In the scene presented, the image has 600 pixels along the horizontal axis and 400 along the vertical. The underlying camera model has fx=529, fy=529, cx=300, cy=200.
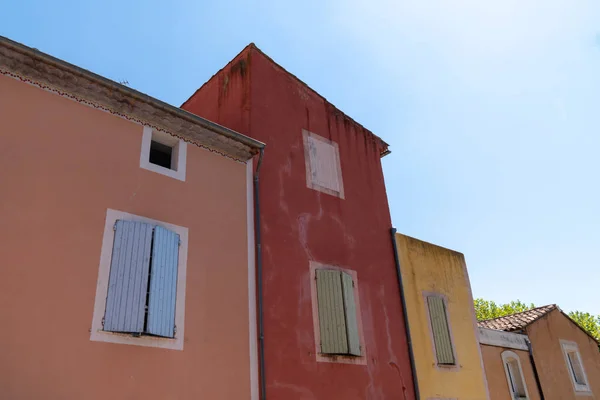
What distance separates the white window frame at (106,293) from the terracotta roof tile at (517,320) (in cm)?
1145

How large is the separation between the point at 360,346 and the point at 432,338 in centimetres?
287

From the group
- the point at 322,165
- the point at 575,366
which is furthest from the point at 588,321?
the point at 322,165

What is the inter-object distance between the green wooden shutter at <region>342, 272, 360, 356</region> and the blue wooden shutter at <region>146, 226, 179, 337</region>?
3758mm

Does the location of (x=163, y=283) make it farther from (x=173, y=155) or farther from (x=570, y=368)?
(x=570, y=368)

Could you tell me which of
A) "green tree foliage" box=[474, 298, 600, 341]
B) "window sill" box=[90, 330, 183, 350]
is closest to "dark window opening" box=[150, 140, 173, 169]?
"window sill" box=[90, 330, 183, 350]

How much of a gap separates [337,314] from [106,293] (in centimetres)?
464

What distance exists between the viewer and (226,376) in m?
8.25

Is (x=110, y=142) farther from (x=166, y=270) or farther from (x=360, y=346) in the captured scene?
(x=360, y=346)

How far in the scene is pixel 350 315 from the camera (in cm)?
1056

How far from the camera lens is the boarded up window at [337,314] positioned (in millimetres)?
10117

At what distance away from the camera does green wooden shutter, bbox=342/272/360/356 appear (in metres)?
10.3

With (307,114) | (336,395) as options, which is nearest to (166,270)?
(336,395)

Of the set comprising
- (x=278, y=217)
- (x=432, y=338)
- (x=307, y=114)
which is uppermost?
(x=307, y=114)

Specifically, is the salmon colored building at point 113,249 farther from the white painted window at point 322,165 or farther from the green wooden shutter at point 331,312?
the white painted window at point 322,165
